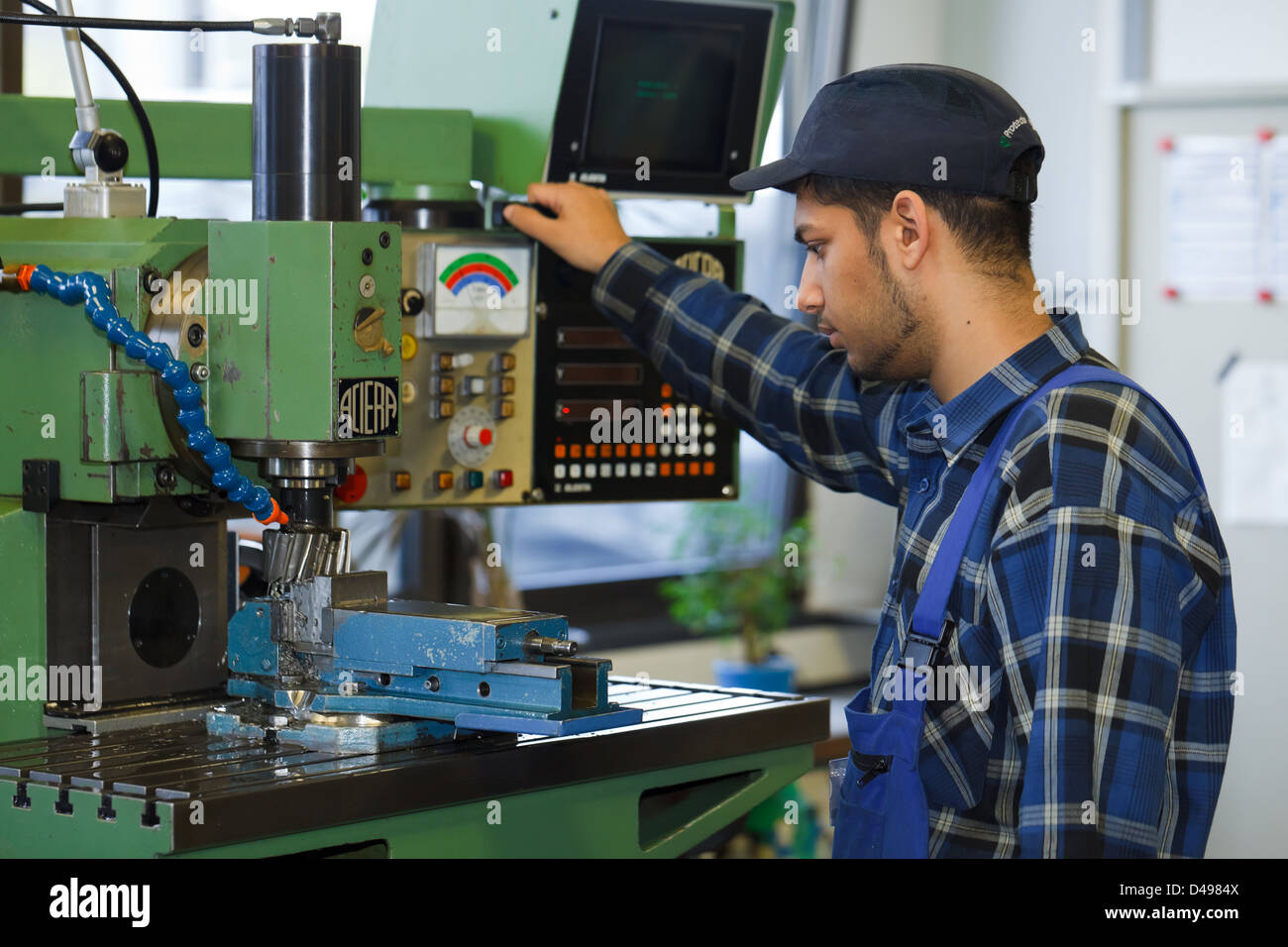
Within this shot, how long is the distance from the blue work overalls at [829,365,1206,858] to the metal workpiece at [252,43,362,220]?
0.68 meters

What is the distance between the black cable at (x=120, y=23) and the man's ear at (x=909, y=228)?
2.23 ft

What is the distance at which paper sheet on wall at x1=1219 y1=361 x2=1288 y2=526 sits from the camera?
3871 millimetres

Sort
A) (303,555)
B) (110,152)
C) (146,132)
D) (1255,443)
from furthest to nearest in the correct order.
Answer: (1255,443), (146,132), (110,152), (303,555)

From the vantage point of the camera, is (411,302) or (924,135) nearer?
(924,135)

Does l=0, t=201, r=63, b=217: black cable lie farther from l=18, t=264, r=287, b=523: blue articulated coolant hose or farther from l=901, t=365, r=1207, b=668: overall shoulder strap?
l=901, t=365, r=1207, b=668: overall shoulder strap

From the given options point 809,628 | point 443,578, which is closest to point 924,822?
point 443,578

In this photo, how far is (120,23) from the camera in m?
1.64

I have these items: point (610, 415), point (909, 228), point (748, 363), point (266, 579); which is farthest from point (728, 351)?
point (266, 579)

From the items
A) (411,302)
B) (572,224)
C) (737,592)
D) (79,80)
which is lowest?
(737,592)

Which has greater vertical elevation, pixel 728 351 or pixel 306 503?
pixel 728 351

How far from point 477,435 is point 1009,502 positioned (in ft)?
2.47

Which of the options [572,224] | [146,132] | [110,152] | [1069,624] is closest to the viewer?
[1069,624]

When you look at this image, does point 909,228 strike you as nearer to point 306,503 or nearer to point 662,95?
point 662,95

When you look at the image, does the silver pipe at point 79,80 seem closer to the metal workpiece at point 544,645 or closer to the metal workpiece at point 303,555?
the metal workpiece at point 303,555
